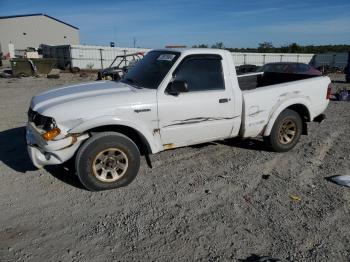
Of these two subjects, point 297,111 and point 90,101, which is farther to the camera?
point 297,111

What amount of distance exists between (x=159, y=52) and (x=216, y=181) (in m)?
2.22

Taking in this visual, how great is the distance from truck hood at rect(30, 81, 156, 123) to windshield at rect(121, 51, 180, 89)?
201 mm

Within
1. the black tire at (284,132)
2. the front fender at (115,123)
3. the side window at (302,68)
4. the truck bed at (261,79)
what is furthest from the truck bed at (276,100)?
the side window at (302,68)

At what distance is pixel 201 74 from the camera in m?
5.18

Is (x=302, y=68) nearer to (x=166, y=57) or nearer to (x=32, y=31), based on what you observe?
(x=166, y=57)

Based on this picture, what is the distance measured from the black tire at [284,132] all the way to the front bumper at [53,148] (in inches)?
128

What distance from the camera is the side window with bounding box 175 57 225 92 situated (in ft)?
16.5

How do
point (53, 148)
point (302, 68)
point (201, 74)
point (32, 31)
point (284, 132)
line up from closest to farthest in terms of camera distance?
point (53, 148) < point (201, 74) < point (284, 132) < point (302, 68) < point (32, 31)

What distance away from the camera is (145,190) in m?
4.75

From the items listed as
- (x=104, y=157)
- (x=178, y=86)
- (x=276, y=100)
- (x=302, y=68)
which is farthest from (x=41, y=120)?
(x=302, y=68)

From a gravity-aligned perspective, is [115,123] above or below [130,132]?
above

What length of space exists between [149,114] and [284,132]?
2.77 metres

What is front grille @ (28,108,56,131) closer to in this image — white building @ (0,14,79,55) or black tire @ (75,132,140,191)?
black tire @ (75,132,140,191)

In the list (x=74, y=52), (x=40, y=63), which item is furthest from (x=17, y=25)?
(x=40, y=63)
